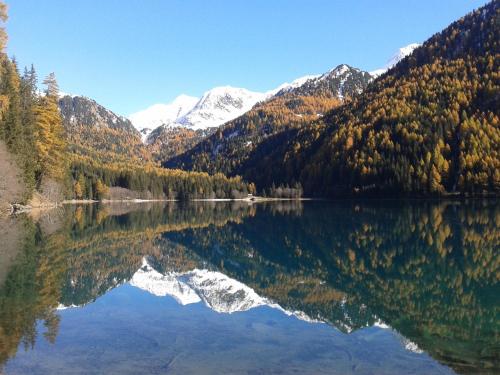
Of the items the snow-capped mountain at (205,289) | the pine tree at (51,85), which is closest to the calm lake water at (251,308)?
the snow-capped mountain at (205,289)

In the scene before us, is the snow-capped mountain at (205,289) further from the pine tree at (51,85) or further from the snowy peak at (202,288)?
the pine tree at (51,85)

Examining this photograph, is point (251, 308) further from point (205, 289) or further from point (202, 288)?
point (202, 288)

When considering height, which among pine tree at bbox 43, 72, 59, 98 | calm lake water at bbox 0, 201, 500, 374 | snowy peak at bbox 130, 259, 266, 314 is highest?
pine tree at bbox 43, 72, 59, 98

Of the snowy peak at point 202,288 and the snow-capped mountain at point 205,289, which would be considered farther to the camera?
the snowy peak at point 202,288

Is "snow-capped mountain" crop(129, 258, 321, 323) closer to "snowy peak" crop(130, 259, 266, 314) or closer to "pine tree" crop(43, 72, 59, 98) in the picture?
"snowy peak" crop(130, 259, 266, 314)

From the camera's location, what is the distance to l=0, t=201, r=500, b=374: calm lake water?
14.0 metres

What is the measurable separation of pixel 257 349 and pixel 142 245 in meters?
31.5

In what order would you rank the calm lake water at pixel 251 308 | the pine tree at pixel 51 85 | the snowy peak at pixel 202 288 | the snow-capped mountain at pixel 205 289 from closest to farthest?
the calm lake water at pixel 251 308
the snow-capped mountain at pixel 205 289
the snowy peak at pixel 202 288
the pine tree at pixel 51 85

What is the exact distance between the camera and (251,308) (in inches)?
872

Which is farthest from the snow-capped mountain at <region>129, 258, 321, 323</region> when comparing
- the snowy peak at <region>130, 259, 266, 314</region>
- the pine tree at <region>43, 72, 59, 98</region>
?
the pine tree at <region>43, 72, 59, 98</region>

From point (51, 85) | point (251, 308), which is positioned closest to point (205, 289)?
point (251, 308)

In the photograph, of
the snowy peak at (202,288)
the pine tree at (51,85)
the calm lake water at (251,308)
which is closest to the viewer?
the calm lake water at (251,308)

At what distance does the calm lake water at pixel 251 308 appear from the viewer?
46.1ft

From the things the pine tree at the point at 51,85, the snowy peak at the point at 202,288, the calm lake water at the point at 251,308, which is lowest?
the snowy peak at the point at 202,288
